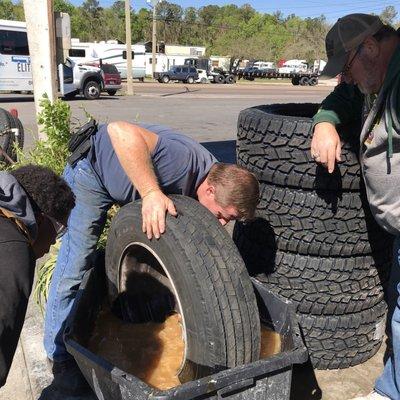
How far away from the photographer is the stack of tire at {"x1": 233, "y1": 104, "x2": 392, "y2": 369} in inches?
106

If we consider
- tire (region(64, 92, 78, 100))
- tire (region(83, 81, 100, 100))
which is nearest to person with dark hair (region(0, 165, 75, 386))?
tire (region(64, 92, 78, 100))

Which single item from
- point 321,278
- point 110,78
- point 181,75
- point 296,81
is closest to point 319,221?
point 321,278

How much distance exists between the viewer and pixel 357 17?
2.34m

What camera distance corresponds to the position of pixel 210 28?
112 metres

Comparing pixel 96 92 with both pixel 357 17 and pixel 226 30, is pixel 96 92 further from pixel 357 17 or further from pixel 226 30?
pixel 226 30

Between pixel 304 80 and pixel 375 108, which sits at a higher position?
pixel 375 108

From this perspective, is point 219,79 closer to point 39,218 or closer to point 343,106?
point 343,106

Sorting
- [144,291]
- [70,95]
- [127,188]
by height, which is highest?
[127,188]

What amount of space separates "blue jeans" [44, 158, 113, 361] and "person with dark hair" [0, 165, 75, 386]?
779 mm

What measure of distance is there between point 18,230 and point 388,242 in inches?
84.3

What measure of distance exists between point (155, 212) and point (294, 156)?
2.83ft

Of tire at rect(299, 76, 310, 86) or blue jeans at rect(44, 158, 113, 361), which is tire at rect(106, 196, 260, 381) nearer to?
blue jeans at rect(44, 158, 113, 361)

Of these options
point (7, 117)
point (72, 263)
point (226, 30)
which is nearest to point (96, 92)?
point (7, 117)

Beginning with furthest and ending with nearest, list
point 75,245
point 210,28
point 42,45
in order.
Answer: point 210,28, point 42,45, point 75,245
